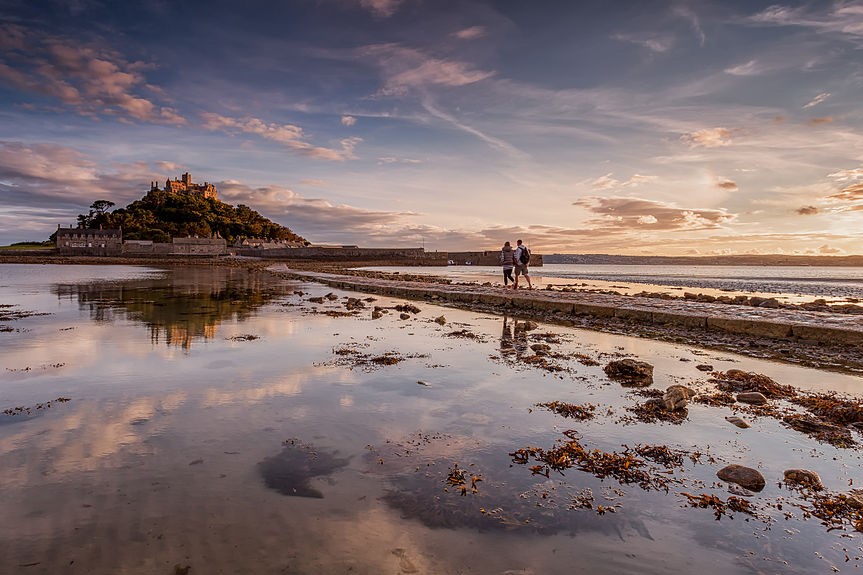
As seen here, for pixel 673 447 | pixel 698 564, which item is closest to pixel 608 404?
pixel 673 447

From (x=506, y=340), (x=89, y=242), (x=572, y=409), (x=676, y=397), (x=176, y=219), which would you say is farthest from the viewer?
(x=176, y=219)

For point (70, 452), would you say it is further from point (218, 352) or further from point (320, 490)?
point (218, 352)

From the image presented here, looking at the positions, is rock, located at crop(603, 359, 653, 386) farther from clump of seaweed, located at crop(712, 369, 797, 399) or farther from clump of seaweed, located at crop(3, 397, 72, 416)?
clump of seaweed, located at crop(3, 397, 72, 416)

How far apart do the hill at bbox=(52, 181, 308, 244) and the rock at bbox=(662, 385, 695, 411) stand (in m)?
150

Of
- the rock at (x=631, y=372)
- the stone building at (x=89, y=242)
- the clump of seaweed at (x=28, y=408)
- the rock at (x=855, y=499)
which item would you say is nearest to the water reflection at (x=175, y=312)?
the clump of seaweed at (x=28, y=408)

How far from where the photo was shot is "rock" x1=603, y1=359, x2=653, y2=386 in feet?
24.8

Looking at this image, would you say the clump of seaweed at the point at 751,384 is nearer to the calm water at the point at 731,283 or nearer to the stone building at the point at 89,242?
the calm water at the point at 731,283

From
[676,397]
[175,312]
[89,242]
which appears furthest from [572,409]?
[89,242]

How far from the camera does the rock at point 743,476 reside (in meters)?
3.99

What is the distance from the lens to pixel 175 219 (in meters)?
152

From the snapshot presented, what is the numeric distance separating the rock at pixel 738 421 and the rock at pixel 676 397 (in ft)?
1.79

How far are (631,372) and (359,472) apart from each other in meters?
5.55

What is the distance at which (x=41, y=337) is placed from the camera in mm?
10531

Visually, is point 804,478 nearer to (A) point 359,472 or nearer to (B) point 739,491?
(B) point 739,491
